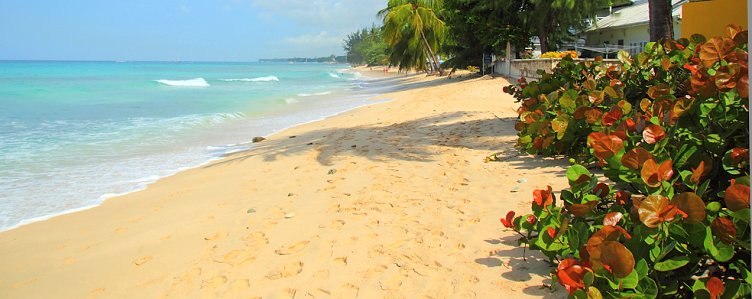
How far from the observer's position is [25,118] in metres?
15.6

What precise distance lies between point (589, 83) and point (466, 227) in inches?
81.9

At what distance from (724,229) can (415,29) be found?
34749 millimetres

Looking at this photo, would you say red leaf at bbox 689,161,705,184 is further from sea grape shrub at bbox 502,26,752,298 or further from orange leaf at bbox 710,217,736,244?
orange leaf at bbox 710,217,736,244

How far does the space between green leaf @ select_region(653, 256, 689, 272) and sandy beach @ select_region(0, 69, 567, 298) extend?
667mm

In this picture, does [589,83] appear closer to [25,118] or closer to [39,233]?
[39,233]

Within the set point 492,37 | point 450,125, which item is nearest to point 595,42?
point 492,37

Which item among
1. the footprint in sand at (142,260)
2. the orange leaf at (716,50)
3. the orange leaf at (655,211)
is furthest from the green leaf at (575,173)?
the footprint in sand at (142,260)

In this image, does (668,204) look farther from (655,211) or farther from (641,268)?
(641,268)

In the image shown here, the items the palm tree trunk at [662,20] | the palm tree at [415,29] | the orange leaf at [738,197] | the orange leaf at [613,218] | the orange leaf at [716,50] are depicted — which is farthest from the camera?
the palm tree at [415,29]

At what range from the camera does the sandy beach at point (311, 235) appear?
9.50 ft

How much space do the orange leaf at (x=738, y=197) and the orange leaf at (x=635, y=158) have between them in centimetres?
43

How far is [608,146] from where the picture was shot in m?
2.34

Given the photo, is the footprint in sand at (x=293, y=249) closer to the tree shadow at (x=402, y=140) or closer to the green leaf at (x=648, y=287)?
the green leaf at (x=648, y=287)

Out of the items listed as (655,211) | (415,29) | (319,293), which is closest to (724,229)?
(655,211)
